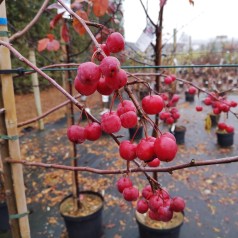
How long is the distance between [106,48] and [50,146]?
3709 mm

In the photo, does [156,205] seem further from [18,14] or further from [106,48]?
[18,14]

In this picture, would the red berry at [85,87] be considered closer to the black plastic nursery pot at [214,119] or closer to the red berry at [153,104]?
the red berry at [153,104]

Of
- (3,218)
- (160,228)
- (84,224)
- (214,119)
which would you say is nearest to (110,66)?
(160,228)

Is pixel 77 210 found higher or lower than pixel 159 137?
lower

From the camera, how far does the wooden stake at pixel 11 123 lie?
3.08 feet

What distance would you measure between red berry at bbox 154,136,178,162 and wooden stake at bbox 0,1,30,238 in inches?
28.0

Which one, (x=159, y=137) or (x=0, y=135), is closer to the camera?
(x=159, y=137)

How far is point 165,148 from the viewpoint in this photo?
1.44 feet

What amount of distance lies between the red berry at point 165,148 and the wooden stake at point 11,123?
0.71 meters

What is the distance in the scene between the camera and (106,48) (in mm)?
523

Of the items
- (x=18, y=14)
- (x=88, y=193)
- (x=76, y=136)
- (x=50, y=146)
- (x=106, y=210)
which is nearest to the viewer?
(x=76, y=136)

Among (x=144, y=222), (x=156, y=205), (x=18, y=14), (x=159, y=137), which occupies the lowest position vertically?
(x=144, y=222)

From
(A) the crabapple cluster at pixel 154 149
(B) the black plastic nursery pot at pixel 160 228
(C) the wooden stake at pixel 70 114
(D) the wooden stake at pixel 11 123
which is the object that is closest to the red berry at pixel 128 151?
(A) the crabapple cluster at pixel 154 149

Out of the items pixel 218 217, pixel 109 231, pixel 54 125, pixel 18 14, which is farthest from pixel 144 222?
pixel 18 14
